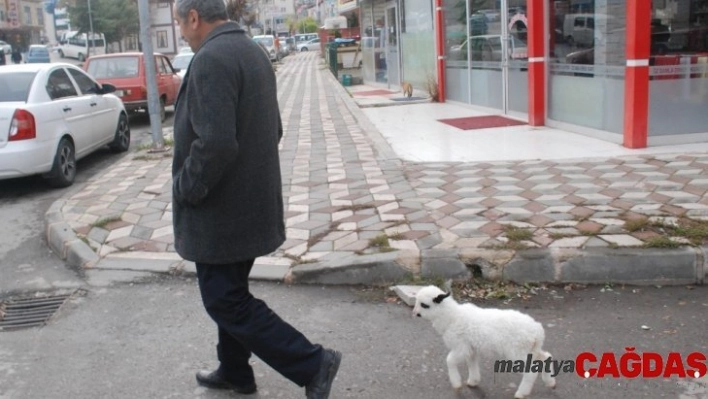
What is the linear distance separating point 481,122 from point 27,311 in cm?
807

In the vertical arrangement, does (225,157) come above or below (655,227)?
above

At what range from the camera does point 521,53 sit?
35.6 feet

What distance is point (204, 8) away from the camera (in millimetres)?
2910

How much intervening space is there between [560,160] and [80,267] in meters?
5.05

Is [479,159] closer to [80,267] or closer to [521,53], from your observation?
[521,53]

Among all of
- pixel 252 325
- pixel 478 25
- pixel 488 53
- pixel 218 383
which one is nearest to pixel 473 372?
pixel 252 325

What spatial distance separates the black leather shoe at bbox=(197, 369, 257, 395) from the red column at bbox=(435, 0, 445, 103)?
11911 mm

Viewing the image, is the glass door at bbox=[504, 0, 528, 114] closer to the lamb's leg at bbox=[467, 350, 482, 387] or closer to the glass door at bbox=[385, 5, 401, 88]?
the glass door at bbox=[385, 5, 401, 88]

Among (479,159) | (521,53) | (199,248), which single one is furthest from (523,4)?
(199,248)

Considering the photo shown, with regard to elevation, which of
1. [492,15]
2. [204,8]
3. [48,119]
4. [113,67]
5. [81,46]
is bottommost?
[48,119]

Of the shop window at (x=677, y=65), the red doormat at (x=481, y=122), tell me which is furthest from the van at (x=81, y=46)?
the shop window at (x=677, y=65)

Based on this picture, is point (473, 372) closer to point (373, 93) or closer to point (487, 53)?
point (487, 53)

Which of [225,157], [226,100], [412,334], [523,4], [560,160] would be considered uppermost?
[523,4]

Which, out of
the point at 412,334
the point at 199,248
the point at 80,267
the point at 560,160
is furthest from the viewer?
the point at 560,160
